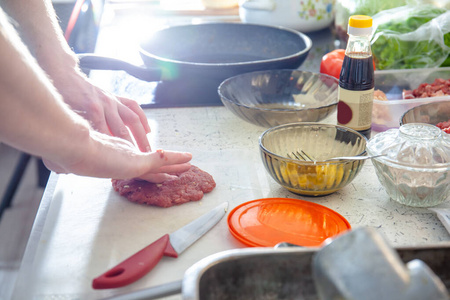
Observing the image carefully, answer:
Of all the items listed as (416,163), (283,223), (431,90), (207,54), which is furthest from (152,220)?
(207,54)

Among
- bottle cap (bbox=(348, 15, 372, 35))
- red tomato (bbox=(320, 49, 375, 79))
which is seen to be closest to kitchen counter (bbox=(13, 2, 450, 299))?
bottle cap (bbox=(348, 15, 372, 35))

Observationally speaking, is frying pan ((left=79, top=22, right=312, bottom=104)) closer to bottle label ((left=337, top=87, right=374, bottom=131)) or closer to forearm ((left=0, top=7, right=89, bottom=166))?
bottle label ((left=337, top=87, right=374, bottom=131))

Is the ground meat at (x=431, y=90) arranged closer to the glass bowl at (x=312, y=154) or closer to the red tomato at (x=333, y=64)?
the red tomato at (x=333, y=64)

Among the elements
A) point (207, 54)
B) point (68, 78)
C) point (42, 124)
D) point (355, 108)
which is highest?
point (42, 124)

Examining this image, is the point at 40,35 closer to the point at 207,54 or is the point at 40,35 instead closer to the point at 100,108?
the point at 100,108

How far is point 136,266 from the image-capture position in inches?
33.6

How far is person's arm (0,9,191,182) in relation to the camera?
2.26 feet

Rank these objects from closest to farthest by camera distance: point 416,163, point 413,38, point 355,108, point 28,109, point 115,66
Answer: point 28,109 < point 416,163 < point 355,108 < point 115,66 < point 413,38

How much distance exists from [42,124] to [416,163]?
687 mm

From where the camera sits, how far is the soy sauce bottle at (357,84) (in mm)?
1178

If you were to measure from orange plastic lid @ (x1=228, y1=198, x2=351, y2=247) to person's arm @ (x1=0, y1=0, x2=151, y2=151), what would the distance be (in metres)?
0.31

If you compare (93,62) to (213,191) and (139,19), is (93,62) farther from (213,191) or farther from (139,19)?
(139,19)

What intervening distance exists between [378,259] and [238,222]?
1.80 feet

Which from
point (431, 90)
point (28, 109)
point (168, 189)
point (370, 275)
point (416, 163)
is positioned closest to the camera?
point (370, 275)
